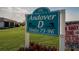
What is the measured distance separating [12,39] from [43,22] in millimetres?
520

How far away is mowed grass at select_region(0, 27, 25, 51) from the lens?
4641 mm

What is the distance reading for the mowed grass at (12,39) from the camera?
15.2ft

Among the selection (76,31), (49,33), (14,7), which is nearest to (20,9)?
(14,7)

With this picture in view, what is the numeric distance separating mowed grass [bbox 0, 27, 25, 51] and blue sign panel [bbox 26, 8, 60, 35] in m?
0.15

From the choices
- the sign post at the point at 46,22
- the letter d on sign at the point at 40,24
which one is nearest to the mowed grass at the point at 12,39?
the sign post at the point at 46,22

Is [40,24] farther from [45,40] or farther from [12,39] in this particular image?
[12,39]

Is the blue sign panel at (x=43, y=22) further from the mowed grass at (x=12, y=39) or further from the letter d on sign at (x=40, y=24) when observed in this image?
the mowed grass at (x=12, y=39)

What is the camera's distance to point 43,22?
15.0 ft

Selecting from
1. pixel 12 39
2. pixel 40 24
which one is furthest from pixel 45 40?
pixel 12 39

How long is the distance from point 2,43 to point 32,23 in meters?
0.52

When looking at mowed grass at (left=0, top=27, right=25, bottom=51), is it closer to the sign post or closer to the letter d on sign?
the sign post

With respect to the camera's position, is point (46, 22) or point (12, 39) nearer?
point (46, 22)

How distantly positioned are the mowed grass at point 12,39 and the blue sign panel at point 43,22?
0.15 meters

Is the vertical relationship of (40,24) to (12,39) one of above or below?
above
